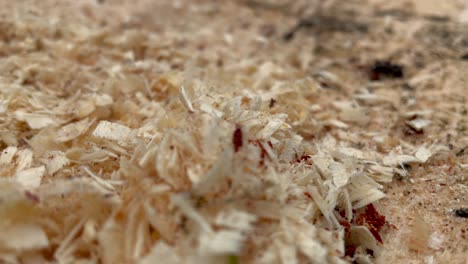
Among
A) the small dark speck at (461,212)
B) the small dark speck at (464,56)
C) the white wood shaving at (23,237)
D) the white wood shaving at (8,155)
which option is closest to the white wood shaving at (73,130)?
the white wood shaving at (8,155)

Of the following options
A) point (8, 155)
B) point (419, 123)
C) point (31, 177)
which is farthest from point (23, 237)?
point (419, 123)

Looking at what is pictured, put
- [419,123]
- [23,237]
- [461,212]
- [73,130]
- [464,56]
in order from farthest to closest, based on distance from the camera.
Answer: [464,56] → [419,123] → [73,130] → [461,212] → [23,237]

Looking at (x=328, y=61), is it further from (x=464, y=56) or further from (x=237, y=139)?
(x=237, y=139)

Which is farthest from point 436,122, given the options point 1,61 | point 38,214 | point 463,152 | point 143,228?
point 1,61

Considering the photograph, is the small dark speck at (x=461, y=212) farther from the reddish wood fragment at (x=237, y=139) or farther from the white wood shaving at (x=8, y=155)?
the white wood shaving at (x=8, y=155)

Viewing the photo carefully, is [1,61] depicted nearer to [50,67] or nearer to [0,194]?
[50,67]

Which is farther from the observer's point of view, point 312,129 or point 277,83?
point 277,83
